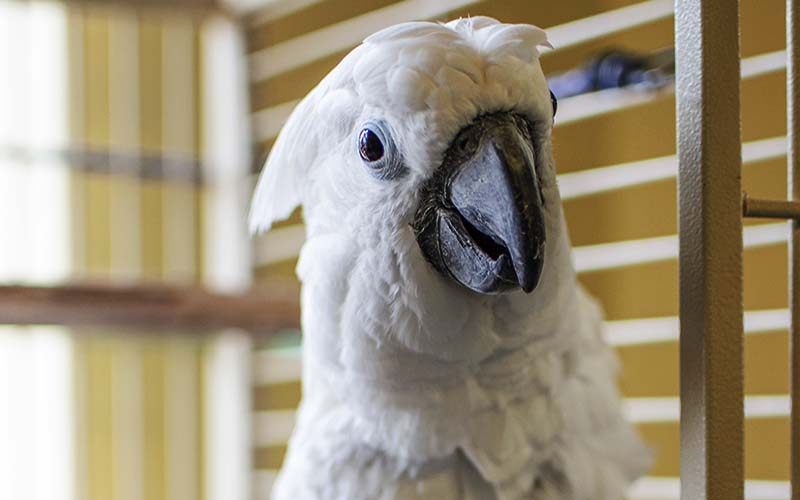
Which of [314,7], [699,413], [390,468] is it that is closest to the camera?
[699,413]

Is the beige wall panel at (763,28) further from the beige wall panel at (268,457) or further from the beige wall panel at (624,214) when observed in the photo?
the beige wall panel at (268,457)

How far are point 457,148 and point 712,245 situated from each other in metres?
0.20

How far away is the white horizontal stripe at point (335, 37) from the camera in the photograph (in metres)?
1.57

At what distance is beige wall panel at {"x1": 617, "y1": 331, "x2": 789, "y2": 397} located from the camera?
3.95 ft

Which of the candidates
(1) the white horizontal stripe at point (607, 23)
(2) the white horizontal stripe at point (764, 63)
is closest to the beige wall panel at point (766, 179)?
(2) the white horizontal stripe at point (764, 63)

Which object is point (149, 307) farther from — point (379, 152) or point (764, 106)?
point (764, 106)

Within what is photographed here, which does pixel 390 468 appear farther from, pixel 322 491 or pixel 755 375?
pixel 755 375

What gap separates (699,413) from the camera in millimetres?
612

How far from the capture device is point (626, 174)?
1.38 meters

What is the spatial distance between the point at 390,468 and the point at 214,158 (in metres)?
1.44

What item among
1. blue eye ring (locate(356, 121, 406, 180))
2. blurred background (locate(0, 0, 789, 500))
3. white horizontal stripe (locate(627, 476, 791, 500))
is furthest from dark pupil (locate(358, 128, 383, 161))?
blurred background (locate(0, 0, 789, 500))

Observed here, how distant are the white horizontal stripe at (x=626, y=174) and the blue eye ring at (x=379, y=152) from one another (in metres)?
0.57

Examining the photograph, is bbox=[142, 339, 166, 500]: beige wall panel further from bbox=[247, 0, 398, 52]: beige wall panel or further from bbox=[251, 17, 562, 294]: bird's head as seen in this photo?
bbox=[251, 17, 562, 294]: bird's head

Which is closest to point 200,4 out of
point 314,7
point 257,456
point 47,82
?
point 314,7
